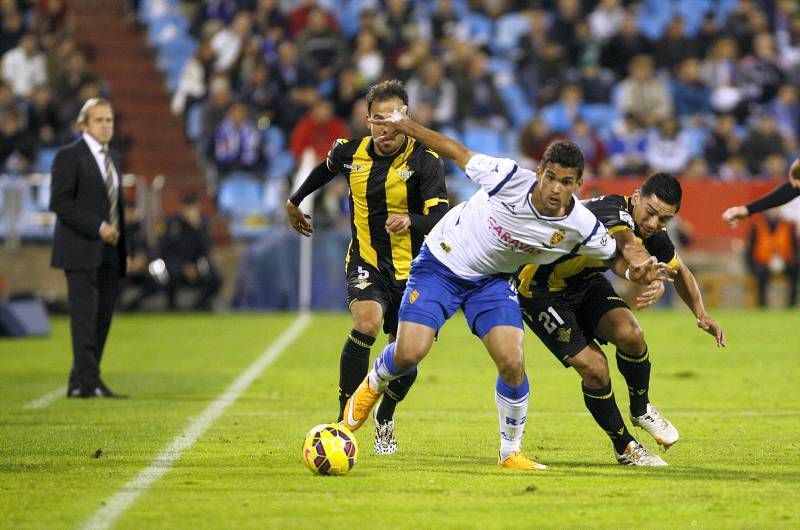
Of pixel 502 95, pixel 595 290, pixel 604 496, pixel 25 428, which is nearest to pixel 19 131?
pixel 502 95

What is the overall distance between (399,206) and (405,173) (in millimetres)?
204

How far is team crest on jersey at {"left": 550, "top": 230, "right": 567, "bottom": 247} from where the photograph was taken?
7.68 meters

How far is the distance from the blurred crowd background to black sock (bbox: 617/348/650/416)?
13704mm

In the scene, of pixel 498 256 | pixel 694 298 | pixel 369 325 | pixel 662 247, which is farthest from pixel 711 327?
pixel 369 325

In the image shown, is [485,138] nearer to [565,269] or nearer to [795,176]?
[795,176]

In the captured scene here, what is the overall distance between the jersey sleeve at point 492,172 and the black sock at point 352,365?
1.52 meters

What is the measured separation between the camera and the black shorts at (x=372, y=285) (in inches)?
350

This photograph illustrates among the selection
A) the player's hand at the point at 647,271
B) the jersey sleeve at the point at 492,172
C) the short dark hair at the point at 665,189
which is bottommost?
the player's hand at the point at 647,271

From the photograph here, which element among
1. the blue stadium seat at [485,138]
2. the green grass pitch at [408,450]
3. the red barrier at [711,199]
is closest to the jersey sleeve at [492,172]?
the green grass pitch at [408,450]

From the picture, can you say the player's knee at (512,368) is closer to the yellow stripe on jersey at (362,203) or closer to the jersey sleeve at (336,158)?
the yellow stripe on jersey at (362,203)

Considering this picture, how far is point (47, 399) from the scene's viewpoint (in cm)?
1168

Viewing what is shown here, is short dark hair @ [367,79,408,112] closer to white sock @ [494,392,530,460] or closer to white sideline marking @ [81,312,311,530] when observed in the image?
white sock @ [494,392,530,460]

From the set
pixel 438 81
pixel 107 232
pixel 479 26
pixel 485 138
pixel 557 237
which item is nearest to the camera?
pixel 557 237

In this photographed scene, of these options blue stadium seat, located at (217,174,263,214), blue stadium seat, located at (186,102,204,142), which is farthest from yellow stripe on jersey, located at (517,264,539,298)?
blue stadium seat, located at (186,102,204,142)
